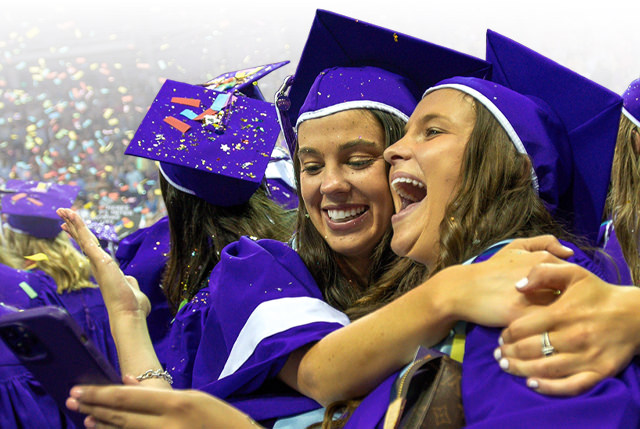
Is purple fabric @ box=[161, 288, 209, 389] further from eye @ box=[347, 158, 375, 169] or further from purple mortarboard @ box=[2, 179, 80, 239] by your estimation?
purple mortarboard @ box=[2, 179, 80, 239]

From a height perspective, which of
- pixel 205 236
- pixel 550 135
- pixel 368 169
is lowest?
pixel 205 236

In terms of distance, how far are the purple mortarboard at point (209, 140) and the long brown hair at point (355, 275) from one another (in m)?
0.53

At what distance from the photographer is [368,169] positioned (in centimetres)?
183

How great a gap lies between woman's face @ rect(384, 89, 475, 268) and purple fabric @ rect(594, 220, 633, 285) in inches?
12.9

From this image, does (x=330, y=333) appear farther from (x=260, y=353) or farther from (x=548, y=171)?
(x=548, y=171)

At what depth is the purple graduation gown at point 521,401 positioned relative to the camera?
945 millimetres

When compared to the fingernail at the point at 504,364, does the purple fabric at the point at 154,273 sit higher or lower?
lower

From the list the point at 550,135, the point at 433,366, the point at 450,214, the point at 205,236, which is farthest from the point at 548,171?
the point at 205,236

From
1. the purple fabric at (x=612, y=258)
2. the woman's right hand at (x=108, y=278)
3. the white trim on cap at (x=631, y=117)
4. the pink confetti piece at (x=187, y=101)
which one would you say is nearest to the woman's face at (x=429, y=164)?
the purple fabric at (x=612, y=258)

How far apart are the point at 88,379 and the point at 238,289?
0.69m

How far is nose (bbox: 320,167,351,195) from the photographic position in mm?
1817

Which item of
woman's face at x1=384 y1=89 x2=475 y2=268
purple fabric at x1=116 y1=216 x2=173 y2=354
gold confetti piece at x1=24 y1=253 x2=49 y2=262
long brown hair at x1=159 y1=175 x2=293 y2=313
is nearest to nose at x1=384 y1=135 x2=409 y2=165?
woman's face at x1=384 y1=89 x2=475 y2=268

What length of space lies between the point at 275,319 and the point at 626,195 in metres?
1.68

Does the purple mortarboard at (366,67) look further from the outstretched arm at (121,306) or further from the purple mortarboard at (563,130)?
the outstretched arm at (121,306)
